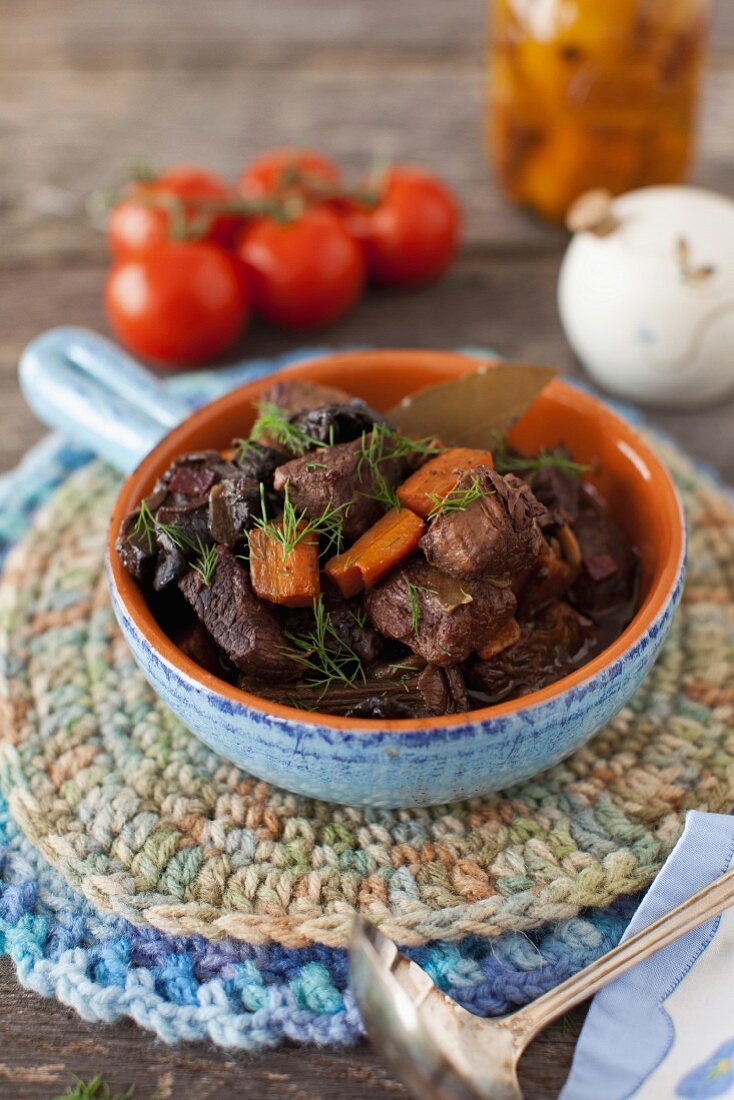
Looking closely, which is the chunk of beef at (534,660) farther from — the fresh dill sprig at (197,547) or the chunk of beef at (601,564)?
the fresh dill sprig at (197,547)

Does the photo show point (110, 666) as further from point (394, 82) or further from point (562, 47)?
point (394, 82)

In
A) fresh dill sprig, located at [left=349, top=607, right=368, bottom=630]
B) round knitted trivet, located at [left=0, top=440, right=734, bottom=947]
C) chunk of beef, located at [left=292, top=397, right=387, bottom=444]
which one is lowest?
round knitted trivet, located at [left=0, top=440, right=734, bottom=947]

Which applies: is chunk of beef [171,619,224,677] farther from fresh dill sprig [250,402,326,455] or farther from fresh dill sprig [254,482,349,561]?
fresh dill sprig [250,402,326,455]

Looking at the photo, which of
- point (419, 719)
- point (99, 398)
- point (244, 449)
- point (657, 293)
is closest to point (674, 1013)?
point (419, 719)

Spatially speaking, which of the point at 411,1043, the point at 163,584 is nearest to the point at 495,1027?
the point at 411,1043

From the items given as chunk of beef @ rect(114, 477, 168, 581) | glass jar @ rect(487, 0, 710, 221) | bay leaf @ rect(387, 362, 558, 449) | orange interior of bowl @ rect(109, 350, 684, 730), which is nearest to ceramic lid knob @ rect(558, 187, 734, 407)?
glass jar @ rect(487, 0, 710, 221)

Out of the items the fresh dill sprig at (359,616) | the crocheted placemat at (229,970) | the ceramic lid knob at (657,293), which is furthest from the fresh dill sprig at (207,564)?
the ceramic lid knob at (657,293)
